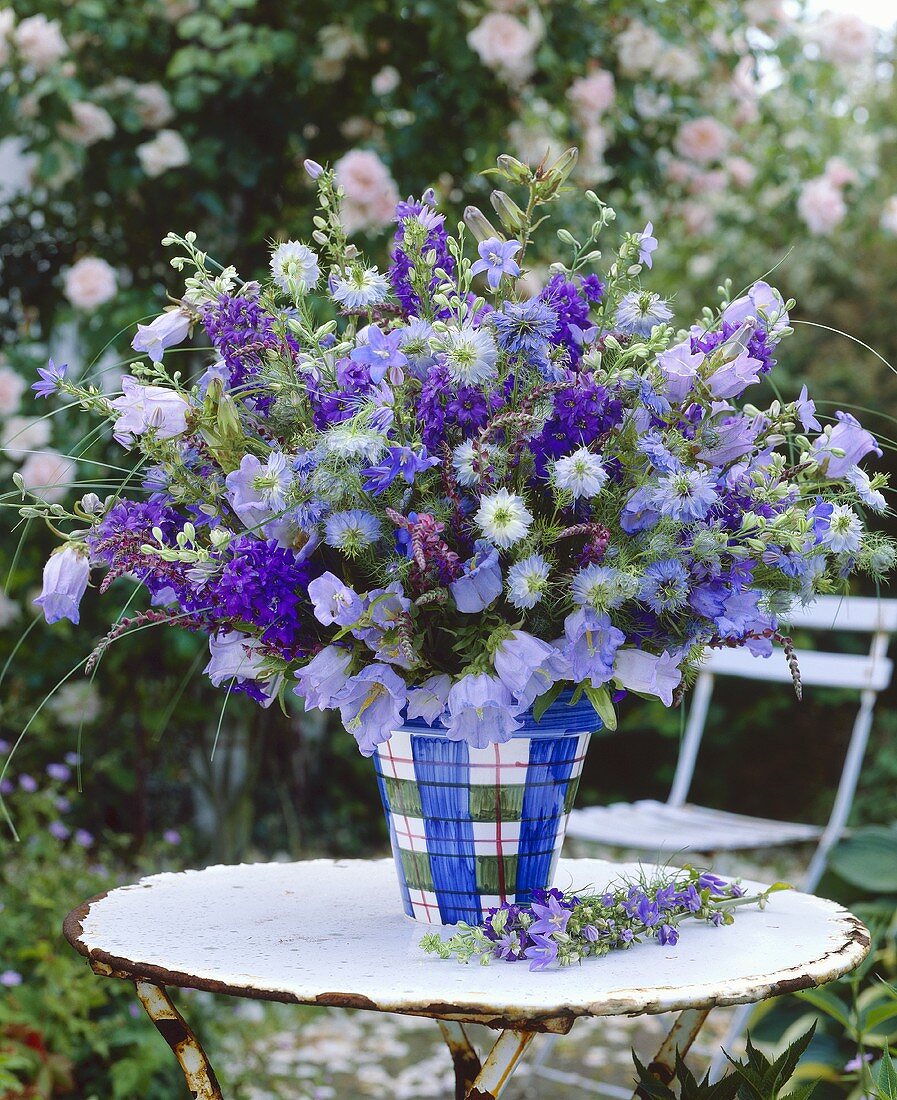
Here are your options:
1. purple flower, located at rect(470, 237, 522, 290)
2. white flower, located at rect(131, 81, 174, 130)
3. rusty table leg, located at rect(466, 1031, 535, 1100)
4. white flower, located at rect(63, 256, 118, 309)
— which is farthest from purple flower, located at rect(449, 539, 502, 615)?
white flower, located at rect(131, 81, 174, 130)

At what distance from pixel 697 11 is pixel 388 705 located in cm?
271

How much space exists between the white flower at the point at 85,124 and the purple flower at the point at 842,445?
2134 mm

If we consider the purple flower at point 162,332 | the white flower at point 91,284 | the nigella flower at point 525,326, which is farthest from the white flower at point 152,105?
the nigella flower at point 525,326

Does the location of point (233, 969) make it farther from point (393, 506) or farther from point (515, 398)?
point (515, 398)

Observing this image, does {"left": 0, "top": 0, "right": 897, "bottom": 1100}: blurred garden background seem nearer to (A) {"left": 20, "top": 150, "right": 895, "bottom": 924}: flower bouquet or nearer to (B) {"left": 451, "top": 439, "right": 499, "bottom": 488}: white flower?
(A) {"left": 20, "top": 150, "right": 895, "bottom": 924}: flower bouquet

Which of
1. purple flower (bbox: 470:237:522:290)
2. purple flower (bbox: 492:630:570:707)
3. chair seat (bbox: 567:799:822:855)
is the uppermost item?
purple flower (bbox: 470:237:522:290)

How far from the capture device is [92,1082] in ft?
7.05

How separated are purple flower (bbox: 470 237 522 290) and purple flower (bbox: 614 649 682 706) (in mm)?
341

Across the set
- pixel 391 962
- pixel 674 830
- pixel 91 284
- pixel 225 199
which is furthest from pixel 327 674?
pixel 225 199

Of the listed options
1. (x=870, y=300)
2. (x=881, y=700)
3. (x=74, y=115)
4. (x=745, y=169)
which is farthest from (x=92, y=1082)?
(x=870, y=300)

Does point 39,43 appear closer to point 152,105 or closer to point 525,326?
point 152,105

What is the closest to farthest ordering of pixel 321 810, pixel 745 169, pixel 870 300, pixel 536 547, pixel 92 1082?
pixel 536 547 → pixel 92 1082 → pixel 745 169 → pixel 321 810 → pixel 870 300

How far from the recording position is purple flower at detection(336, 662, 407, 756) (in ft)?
3.28

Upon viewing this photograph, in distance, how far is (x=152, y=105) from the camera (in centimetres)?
283
